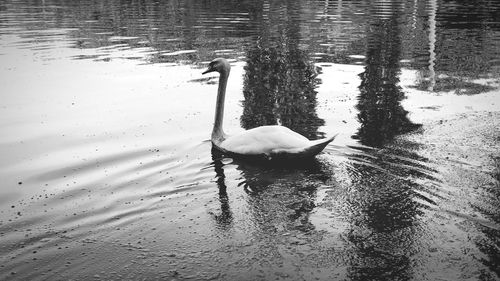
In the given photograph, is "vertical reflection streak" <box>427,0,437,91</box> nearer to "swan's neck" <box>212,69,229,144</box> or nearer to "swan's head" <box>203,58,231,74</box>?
"swan's head" <box>203,58,231,74</box>

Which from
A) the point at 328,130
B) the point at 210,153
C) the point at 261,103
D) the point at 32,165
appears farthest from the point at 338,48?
the point at 32,165

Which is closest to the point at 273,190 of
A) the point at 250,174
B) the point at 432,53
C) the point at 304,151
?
the point at 250,174

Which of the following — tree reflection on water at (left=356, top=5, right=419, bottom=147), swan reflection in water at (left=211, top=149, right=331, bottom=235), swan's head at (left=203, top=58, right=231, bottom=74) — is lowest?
swan reflection in water at (left=211, top=149, right=331, bottom=235)

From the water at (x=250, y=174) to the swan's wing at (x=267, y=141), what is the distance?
0.30 meters

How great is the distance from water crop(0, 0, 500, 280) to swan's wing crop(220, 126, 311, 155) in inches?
11.8

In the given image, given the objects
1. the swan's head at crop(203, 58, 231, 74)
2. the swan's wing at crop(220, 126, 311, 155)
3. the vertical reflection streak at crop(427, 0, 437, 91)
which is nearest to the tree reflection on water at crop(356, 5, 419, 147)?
the vertical reflection streak at crop(427, 0, 437, 91)

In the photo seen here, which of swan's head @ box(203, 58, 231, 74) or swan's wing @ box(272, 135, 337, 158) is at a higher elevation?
swan's head @ box(203, 58, 231, 74)

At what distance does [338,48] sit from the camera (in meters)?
21.1

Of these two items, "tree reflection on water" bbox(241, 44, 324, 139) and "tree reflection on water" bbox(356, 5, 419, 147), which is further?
"tree reflection on water" bbox(241, 44, 324, 139)

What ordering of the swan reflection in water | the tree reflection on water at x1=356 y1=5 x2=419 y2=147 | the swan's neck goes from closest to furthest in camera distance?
the swan reflection in water, the swan's neck, the tree reflection on water at x1=356 y1=5 x2=419 y2=147

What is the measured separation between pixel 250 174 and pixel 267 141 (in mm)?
546

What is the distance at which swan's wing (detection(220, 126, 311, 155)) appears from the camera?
25.0 ft

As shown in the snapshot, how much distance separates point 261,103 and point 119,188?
221 inches

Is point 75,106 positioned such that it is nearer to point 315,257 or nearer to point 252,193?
point 252,193
